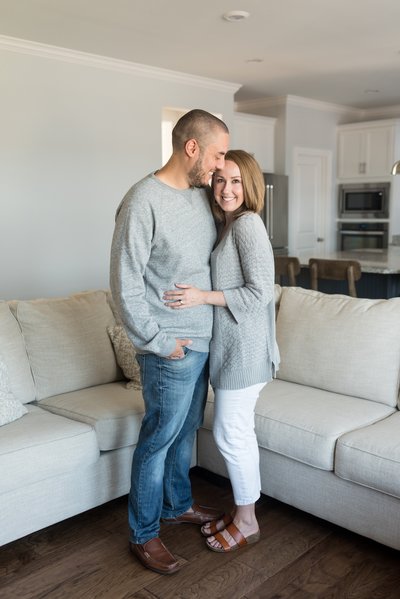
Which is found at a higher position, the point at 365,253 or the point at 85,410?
the point at 365,253

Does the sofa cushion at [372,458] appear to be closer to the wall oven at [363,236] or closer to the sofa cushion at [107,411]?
the sofa cushion at [107,411]

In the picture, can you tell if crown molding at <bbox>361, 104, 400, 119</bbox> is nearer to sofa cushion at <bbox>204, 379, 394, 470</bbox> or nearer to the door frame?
the door frame

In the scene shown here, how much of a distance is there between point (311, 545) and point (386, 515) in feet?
1.10

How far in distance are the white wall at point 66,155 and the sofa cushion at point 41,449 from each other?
2.79 meters

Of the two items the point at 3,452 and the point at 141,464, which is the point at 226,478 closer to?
the point at 141,464

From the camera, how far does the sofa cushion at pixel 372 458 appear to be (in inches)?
81.4

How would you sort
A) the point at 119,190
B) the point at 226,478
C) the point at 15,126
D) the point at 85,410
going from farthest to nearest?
the point at 119,190 < the point at 15,126 < the point at 226,478 < the point at 85,410

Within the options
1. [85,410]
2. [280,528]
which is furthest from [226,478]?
[85,410]

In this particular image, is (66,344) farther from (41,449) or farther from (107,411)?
(41,449)

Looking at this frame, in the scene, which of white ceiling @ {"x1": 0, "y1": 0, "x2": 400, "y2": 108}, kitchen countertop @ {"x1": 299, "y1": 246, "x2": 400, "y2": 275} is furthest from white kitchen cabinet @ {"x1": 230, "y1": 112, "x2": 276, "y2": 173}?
kitchen countertop @ {"x1": 299, "y1": 246, "x2": 400, "y2": 275}

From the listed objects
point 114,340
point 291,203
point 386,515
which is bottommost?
point 386,515

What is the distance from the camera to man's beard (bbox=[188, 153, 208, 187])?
1967 mm

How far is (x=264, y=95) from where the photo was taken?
23.1ft

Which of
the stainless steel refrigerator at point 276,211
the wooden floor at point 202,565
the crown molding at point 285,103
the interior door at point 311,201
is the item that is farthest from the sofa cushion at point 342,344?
the crown molding at point 285,103
